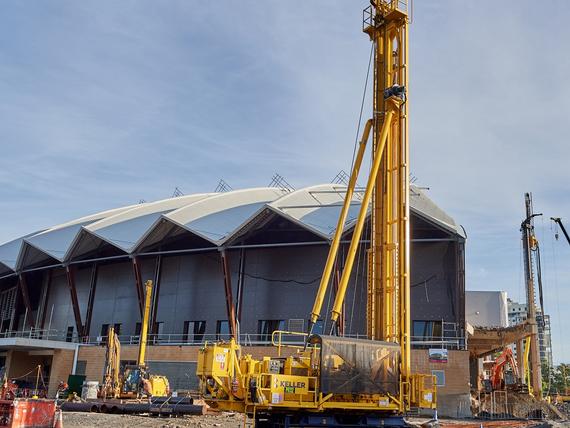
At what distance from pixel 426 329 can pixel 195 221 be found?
16685 millimetres

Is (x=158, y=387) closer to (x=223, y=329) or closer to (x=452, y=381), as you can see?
(x=223, y=329)

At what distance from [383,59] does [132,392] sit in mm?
19443

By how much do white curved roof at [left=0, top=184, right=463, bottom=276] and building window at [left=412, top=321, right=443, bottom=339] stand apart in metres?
5.85

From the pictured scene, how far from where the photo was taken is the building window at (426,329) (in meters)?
36.1

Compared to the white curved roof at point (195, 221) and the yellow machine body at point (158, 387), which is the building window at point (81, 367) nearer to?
the white curved roof at point (195, 221)

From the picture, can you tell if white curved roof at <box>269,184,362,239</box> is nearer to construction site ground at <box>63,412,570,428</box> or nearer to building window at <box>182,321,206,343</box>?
building window at <box>182,321,206,343</box>

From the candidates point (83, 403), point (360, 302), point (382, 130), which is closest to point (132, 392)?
point (83, 403)

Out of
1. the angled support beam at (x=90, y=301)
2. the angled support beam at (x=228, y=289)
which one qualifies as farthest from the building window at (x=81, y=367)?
the angled support beam at (x=228, y=289)

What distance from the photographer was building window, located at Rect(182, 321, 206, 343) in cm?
4245

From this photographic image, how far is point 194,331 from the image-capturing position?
4294 centimetres

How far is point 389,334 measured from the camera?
687 inches

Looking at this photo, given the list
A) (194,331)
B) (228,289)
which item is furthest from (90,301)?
(228,289)

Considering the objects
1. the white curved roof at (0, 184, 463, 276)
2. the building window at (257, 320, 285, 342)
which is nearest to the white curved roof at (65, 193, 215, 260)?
the white curved roof at (0, 184, 463, 276)

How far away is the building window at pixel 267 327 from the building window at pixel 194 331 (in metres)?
4.38
